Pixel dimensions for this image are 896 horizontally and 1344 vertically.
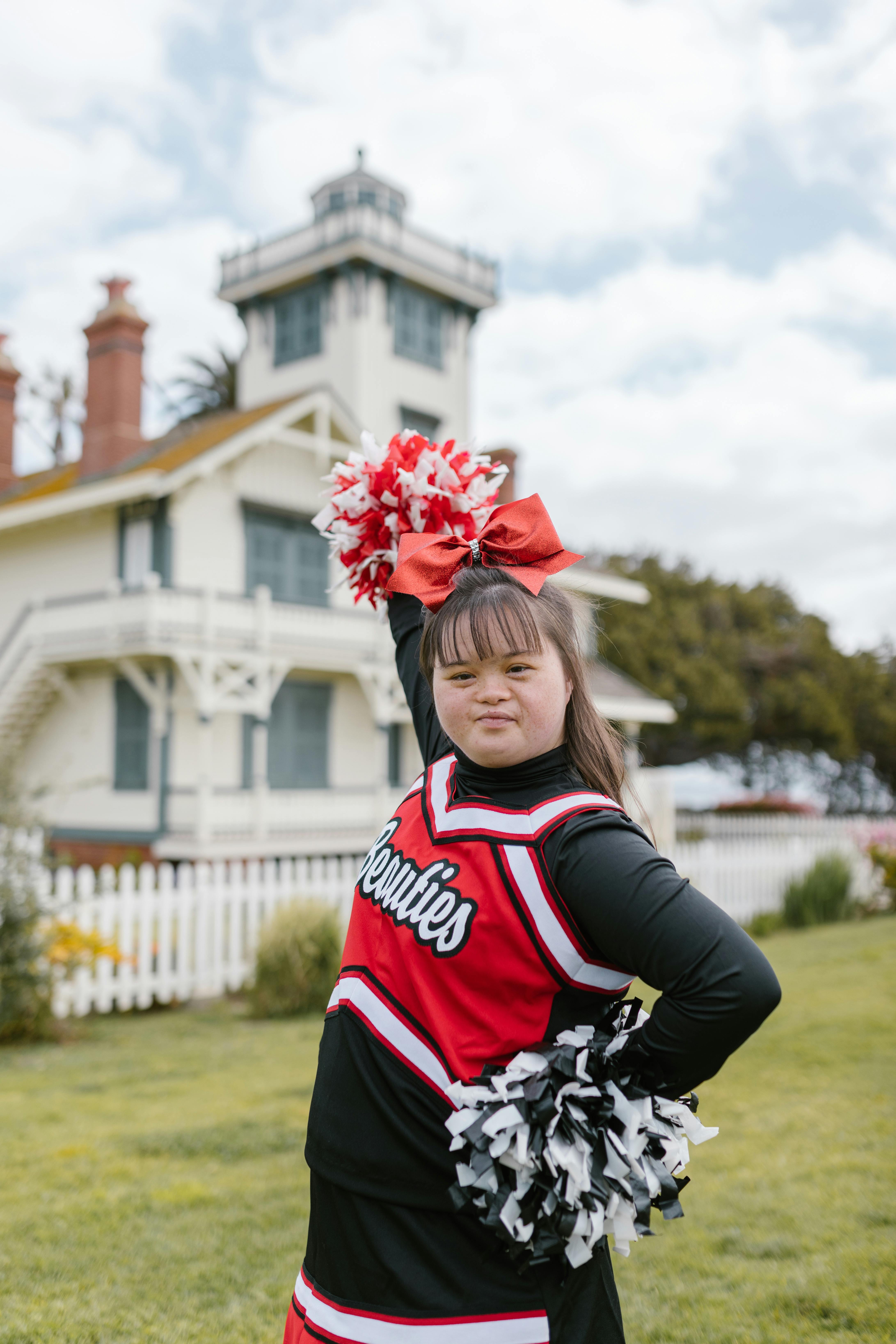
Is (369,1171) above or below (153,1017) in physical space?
above

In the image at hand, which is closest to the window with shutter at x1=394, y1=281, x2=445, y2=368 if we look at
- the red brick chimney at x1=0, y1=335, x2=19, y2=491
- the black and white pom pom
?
the red brick chimney at x1=0, y1=335, x2=19, y2=491

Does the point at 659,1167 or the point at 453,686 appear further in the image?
the point at 453,686

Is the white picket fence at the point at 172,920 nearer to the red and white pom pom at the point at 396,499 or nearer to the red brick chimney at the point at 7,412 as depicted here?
the red and white pom pom at the point at 396,499

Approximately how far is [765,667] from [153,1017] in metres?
24.7

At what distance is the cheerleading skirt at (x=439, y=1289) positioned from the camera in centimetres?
150

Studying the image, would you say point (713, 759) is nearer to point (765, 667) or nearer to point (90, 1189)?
point (765, 667)

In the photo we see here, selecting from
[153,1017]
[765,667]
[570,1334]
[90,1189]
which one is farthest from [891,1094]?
[765,667]

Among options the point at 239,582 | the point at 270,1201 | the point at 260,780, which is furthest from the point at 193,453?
the point at 270,1201

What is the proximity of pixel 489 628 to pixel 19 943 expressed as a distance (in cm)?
633

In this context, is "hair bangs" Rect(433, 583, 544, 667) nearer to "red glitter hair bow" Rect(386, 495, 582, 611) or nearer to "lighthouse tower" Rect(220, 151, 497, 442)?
"red glitter hair bow" Rect(386, 495, 582, 611)

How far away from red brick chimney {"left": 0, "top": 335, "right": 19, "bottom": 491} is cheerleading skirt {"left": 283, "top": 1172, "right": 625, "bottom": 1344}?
21.6 metres

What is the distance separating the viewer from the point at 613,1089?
1451 millimetres

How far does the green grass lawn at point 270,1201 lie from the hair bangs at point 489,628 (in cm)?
241

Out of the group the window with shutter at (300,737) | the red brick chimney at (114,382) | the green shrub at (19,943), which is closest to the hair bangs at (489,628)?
the green shrub at (19,943)
